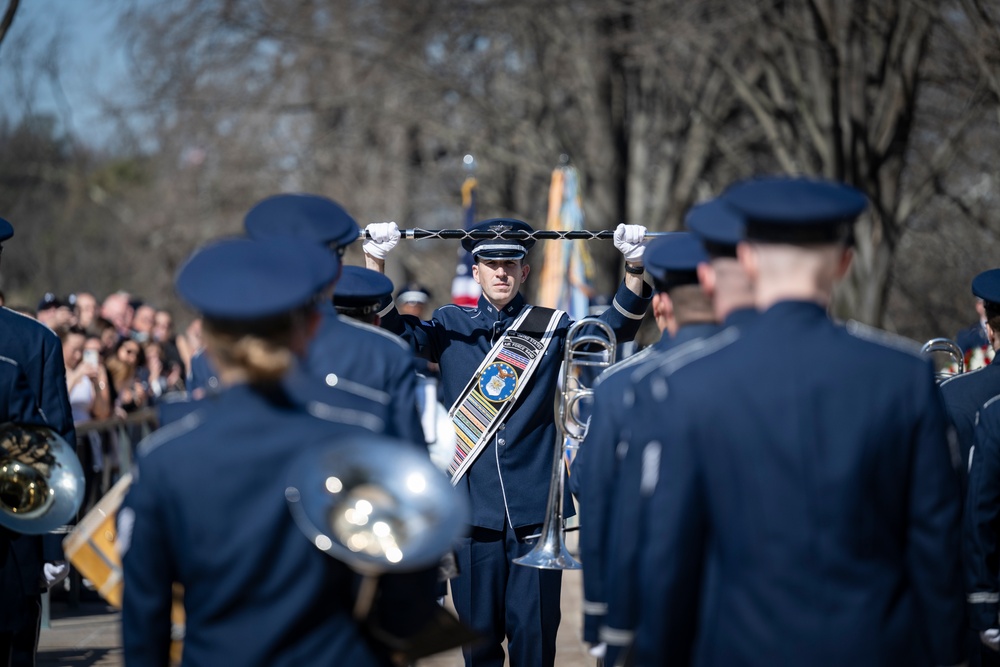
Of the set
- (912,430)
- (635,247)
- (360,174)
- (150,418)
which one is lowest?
(150,418)

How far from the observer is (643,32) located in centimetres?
1681

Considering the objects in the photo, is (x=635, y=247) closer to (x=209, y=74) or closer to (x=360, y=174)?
(x=209, y=74)

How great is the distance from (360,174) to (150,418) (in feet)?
57.9

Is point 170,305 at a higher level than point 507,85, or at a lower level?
lower

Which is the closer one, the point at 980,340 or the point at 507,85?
the point at 980,340

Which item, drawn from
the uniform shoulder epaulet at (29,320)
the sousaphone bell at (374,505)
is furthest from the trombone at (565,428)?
the sousaphone bell at (374,505)

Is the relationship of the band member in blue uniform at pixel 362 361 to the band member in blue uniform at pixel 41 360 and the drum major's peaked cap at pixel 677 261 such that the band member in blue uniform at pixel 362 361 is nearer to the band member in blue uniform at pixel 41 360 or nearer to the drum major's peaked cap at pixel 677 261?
the drum major's peaked cap at pixel 677 261

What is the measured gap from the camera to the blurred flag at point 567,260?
13.6 m

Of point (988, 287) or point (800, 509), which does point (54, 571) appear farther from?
point (988, 287)

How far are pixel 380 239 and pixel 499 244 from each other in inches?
22.0

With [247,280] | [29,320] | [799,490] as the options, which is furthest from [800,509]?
[29,320]

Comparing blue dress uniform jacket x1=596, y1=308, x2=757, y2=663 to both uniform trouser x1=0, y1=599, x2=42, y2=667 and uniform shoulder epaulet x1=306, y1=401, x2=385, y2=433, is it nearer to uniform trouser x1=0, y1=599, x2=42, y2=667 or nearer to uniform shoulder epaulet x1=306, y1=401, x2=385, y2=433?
uniform shoulder epaulet x1=306, y1=401, x2=385, y2=433

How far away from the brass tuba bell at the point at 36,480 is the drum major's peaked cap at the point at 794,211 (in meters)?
2.88

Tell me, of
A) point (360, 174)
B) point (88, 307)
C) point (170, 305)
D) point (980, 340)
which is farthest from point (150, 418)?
point (170, 305)
